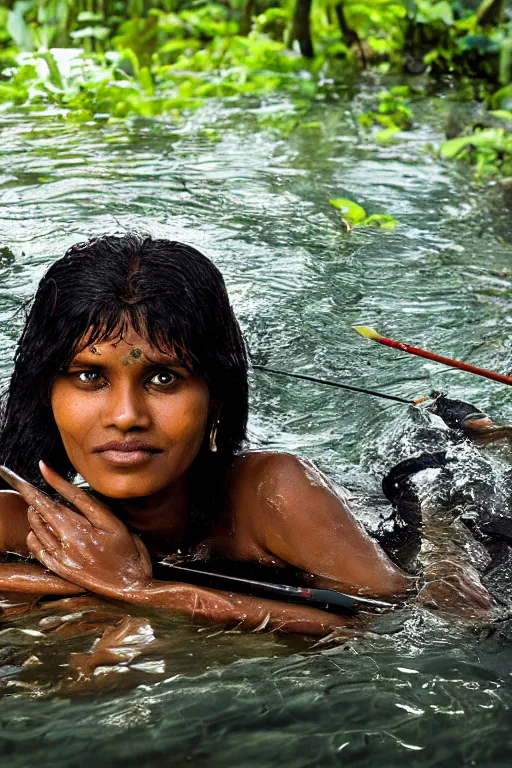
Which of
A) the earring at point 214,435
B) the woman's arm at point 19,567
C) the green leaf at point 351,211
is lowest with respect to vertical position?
the woman's arm at point 19,567

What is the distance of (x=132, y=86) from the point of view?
8992 mm

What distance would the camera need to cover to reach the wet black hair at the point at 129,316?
2.51 m

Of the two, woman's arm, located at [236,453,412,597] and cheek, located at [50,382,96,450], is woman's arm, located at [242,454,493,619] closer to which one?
woman's arm, located at [236,453,412,597]

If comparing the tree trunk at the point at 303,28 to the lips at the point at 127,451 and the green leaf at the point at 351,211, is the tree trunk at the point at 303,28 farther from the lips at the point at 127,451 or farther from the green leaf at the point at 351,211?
the lips at the point at 127,451

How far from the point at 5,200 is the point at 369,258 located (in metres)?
2.15

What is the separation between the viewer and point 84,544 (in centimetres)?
261

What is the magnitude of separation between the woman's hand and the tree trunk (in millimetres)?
8485

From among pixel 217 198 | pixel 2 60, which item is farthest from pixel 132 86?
pixel 217 198

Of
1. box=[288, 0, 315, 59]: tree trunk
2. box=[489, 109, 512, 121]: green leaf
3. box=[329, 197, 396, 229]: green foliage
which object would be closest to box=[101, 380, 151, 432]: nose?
box=[329, 197, 396, 229]: green foliage

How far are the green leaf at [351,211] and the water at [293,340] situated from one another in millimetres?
90

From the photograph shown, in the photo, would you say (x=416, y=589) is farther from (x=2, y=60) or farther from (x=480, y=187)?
(x=2, y=60)

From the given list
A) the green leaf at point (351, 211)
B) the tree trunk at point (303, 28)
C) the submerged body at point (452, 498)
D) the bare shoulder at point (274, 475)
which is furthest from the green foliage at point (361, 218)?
the tree trunk at point (303, 28)

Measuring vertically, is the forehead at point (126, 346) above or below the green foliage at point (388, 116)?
below

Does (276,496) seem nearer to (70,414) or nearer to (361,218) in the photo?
(70,414)
